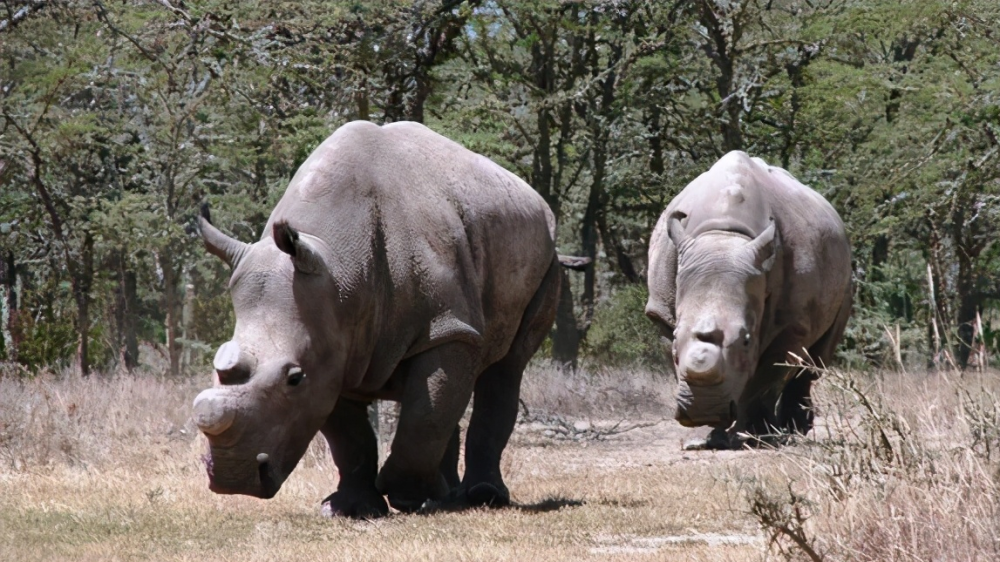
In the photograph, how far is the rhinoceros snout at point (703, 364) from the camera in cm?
1044

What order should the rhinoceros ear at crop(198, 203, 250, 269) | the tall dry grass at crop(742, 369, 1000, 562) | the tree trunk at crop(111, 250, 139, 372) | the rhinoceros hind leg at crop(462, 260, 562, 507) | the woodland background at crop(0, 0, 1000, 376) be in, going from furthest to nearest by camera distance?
the tree trunk at crop(111, 250, 139, 372) < the woodland background at crop(0, 0, 1000, 376) < the rhinoceros hind leg at crop(462, 260, 562, 507) < the rhinoceros ear at crop(198, 203, 250, 269) < the tall dry grass at crop(742, 369, 1000, 562)

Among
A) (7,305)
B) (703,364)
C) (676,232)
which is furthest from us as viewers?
(7,305)

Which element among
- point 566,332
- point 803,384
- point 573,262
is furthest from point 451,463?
point 566,332

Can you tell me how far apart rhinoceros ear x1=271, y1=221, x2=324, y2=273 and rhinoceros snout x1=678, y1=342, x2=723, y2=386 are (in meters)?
3.66

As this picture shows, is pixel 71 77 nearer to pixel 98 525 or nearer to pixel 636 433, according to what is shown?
pixel 636 433

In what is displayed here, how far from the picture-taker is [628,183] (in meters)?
19.8

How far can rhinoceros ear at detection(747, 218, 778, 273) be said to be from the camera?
10.9 metres

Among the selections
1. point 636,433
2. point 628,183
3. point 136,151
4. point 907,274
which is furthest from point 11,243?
point 907,274

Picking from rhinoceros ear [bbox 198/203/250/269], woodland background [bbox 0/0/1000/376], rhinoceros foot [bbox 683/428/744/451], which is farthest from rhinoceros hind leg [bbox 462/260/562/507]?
woodland background [bbox 0/0/1000/376]

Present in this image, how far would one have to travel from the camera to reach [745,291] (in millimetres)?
10859

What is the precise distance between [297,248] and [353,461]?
1549mm

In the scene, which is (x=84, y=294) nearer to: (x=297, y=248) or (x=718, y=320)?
(x=718, y=320)

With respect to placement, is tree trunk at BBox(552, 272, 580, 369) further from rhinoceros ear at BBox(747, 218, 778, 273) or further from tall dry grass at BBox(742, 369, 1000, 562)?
tall dry grass at BBox(742, 369, 1000, 562)

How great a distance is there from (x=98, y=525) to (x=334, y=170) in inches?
90.7
